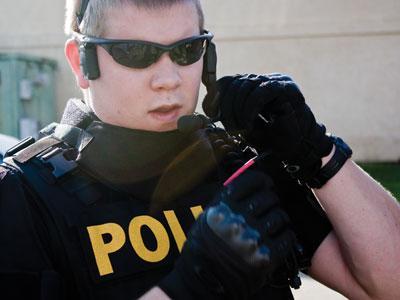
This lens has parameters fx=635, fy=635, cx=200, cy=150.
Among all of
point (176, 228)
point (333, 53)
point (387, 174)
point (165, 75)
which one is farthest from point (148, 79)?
point (333, 53)

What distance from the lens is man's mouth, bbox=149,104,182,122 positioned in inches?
61.8

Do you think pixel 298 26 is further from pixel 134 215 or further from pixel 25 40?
pixel 134 215

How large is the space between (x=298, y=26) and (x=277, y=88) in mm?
7986

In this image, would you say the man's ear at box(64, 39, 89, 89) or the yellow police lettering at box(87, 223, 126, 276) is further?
the man's ear at box(64, 39, 89, 89)

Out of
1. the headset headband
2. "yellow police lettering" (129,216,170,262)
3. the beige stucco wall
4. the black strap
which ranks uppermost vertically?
the headset headband

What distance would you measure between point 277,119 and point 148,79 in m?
0.33

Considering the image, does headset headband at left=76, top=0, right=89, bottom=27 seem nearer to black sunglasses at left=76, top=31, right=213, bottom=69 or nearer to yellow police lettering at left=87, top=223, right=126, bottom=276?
black sunglasses at left=76, top=31, right=213, bottom=69

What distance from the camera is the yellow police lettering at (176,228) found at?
61.0 inches

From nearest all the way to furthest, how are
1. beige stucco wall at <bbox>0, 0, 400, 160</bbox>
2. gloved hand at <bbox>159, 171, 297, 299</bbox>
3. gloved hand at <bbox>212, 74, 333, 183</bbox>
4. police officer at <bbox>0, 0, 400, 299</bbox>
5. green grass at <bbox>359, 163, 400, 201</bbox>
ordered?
1. gloved hand at <bbox>159, 171, 297, 299</bbox>
2. police officer at <bbox>0, 0, 400, 299</bbox>
3. gloved hand at <bbox>212, 74, 333, 183</bbox>
4. green grass at <bbox>359, 163, 400, 201</bbox>
5. beige stucco wall at <bbox>0, 0, 400, 160</bbox>

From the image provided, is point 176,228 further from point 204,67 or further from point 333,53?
point 333,53

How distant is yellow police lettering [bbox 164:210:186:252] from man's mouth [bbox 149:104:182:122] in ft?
0.76

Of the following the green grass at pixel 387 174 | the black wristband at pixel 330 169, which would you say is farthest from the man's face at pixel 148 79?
the green grass at pixel 387 174

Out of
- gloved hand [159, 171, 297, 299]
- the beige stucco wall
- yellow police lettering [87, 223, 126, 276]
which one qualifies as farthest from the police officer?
the beige stucco wall

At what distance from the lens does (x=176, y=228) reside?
5.13ft
